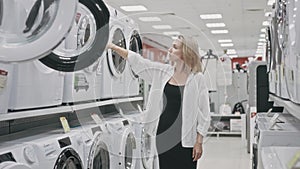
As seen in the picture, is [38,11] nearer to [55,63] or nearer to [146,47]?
[55,63]

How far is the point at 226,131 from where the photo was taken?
879cm

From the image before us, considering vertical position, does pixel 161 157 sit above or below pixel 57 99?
below

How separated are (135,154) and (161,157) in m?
0.69

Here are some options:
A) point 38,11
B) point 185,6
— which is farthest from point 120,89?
point 185,6

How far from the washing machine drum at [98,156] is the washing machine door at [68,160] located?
16cm

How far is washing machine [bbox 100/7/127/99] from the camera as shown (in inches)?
136

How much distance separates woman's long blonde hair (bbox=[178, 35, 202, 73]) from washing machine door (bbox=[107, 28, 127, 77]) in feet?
2.51

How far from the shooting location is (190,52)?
9.75 feet

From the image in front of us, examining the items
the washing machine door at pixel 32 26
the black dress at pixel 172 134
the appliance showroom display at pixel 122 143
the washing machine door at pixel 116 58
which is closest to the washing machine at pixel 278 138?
the black dress at pixel 172 134

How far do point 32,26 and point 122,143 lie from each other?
190 cm

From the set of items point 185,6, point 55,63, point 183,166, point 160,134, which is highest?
point 185,6

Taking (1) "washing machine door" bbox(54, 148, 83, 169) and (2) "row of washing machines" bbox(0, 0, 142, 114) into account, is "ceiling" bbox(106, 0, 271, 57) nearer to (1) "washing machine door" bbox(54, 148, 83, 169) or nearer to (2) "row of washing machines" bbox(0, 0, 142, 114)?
(2) "row of washing machines" bbox(0, 0, 142, 114)

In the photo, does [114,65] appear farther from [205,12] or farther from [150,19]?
[150,19]

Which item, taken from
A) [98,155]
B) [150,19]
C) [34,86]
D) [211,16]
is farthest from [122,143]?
[211,16]
